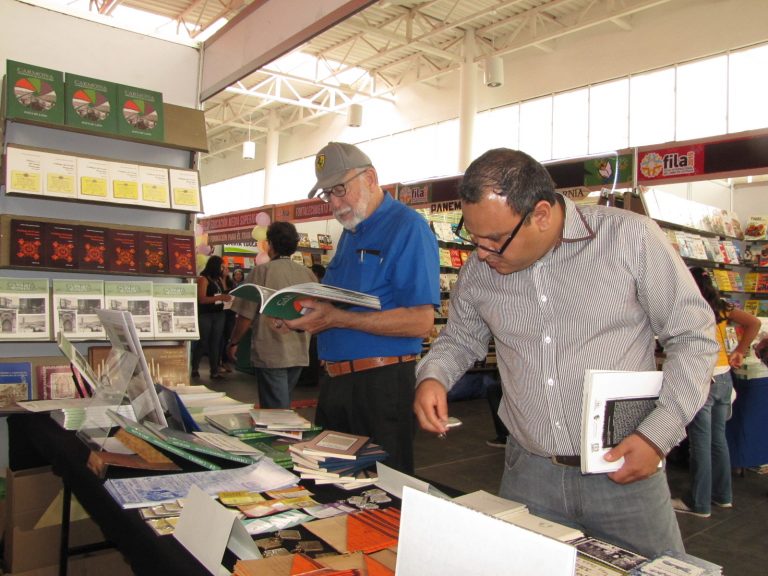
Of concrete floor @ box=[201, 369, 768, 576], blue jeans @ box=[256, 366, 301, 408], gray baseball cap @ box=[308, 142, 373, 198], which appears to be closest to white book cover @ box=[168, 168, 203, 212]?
blue jeans @ box=[256, 366, 301, 408]

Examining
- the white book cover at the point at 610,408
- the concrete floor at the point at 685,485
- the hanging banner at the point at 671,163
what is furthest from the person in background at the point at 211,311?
the white book cover at the point at 610,408

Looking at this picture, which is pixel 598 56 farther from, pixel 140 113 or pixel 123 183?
pixel 123 183

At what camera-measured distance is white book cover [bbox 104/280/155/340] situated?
10.9ft

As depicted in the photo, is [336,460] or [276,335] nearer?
[336,460]

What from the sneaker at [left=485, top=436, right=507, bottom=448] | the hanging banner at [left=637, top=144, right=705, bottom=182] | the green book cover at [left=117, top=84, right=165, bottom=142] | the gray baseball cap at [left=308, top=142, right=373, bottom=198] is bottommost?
the sneaker at [left=485, top=436, right=507, bottom=448]

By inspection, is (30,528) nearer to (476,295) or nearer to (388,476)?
(388,476)

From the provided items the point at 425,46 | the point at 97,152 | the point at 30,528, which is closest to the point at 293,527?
the point at 30,528

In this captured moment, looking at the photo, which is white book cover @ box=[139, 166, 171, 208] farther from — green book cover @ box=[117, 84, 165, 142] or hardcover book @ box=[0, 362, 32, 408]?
hardcover book @ box=[0, 362, 32, 408]

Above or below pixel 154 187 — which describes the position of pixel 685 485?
below

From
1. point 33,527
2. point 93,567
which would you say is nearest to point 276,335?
point 33,527

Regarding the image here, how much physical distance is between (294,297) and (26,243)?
179 centimetres

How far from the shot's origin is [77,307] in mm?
3199

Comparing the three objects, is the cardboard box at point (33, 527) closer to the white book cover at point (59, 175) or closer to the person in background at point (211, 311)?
the white book cover at point (59, 175)

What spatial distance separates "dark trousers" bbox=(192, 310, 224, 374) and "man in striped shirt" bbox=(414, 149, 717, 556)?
7096mm
